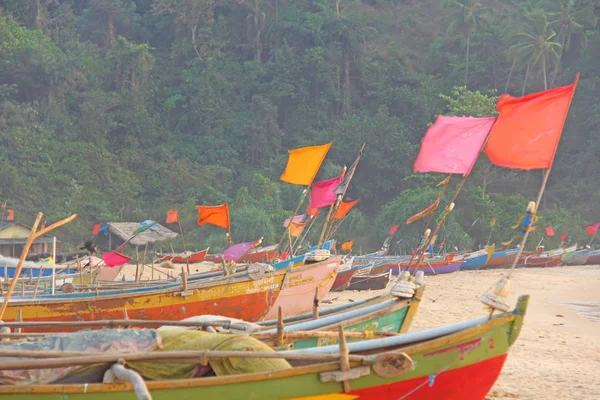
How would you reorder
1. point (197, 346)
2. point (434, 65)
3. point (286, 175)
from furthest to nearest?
point (434, 65)
point (286, 175)
point (197, 346)

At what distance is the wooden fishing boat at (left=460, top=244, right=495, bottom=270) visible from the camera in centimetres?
2939

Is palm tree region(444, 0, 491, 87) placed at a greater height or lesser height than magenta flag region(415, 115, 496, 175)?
greater

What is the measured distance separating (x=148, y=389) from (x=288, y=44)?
4059cm

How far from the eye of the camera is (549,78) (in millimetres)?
43625

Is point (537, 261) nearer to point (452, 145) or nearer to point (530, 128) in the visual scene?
point (452, 145)

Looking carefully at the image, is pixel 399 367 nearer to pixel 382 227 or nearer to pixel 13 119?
pixel 382 227

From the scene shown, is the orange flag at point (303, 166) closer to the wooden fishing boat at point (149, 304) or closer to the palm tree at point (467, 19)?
the wooden fishing boat at point (149, 304)

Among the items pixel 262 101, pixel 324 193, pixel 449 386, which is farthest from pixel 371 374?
pixel 262 101

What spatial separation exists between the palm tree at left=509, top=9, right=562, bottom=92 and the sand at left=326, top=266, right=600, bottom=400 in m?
13.9

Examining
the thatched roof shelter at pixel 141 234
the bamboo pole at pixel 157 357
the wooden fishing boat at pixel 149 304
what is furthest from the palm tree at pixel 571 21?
the bamboo pole at pixel 157 357

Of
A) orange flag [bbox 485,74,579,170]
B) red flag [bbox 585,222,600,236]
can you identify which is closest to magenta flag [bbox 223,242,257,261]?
orange flag [bbox 485,74,579,170]

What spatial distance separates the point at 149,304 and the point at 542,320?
26.6 ft

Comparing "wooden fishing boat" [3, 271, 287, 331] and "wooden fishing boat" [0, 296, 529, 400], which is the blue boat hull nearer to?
"wooden fishing boat" [3, 271, 287, 331]

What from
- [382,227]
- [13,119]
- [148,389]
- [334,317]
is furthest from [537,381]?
[13,119]
